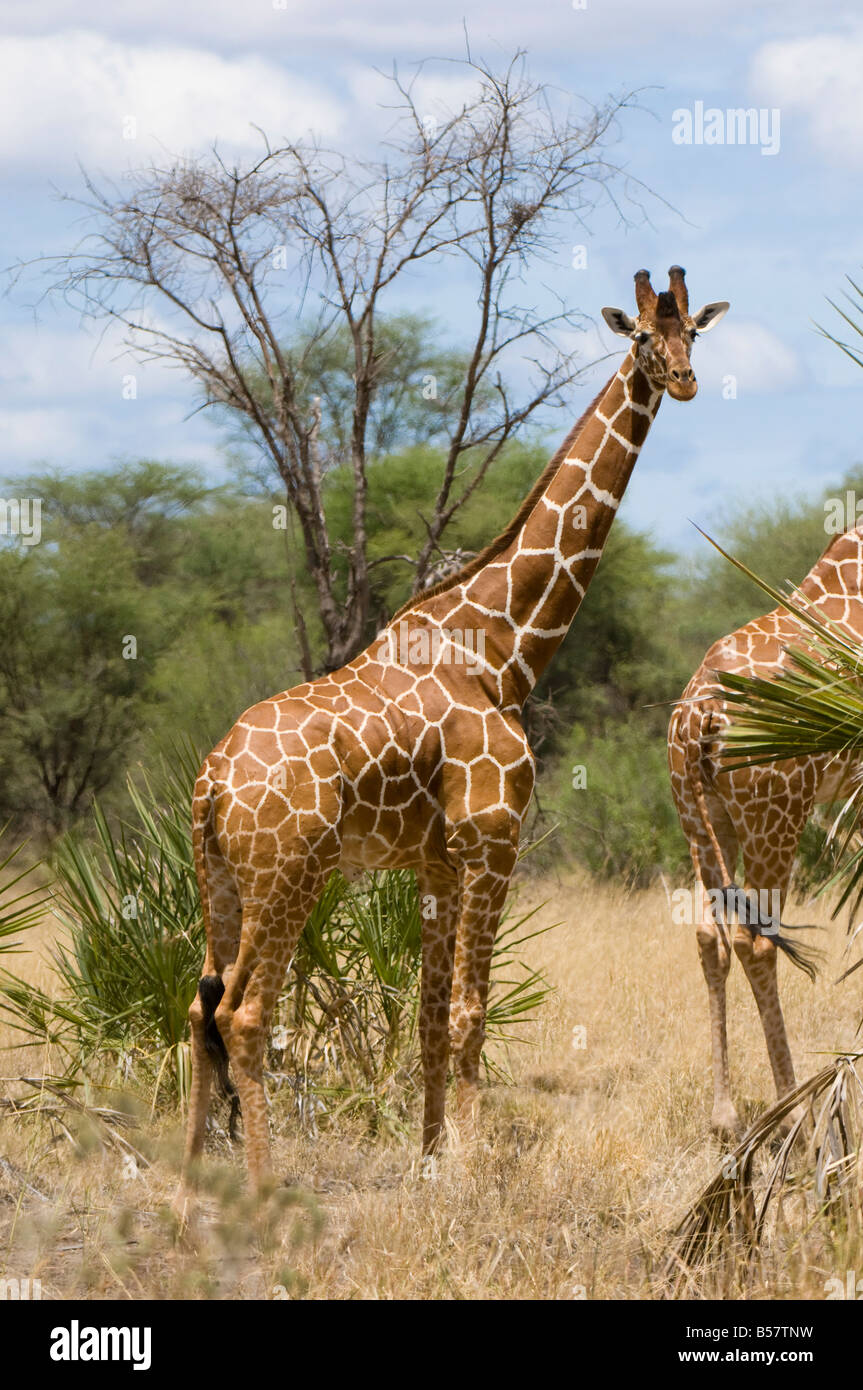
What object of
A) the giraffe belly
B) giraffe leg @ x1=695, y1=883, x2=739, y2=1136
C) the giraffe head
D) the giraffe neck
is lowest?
giraffe leg @ x1=695, y1=883, x2=739, y2=1136

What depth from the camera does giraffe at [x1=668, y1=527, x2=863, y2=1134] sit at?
625cm

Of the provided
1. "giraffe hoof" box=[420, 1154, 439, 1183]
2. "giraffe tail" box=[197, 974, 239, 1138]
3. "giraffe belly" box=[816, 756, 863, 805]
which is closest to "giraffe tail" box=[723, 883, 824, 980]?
"giraffe belly" box=[816, 756, 863, 805]

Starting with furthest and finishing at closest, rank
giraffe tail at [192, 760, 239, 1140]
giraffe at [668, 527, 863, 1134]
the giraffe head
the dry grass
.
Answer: giraffe at [668, 527, 863, 1134] → the giraffe head → giraffe tail at [192, 760, 239, 1140] → the dry grass

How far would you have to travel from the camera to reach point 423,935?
5.77m

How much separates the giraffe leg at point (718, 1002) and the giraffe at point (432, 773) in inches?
53.2

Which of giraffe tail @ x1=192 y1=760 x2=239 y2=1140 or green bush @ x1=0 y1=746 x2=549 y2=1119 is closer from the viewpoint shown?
giraffe tail @ x1=192 y1=760 x2=239 y2=1140

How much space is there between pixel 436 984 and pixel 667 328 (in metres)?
2.88

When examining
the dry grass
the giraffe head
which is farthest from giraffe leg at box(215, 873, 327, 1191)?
the giraffe head

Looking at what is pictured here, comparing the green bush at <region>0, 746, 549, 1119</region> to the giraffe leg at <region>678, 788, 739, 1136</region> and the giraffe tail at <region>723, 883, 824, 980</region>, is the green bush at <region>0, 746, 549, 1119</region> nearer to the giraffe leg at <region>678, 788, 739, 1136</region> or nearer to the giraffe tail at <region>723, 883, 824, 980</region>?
the giraffe leg at <region>678, 788, 739, 1136</region>

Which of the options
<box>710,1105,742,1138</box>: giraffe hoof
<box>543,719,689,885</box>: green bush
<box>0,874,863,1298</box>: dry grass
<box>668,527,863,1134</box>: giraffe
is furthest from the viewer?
<box>543,719,689,885</box>: green bush

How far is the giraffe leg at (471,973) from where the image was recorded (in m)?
5.36

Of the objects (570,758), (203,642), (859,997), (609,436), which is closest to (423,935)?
(609,436)

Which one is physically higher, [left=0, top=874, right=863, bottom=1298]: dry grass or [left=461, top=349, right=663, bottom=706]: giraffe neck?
[left=461, top=349, right=663, bottom=706]: giraffe neck

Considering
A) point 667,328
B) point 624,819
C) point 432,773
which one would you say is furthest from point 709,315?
point 624,819
